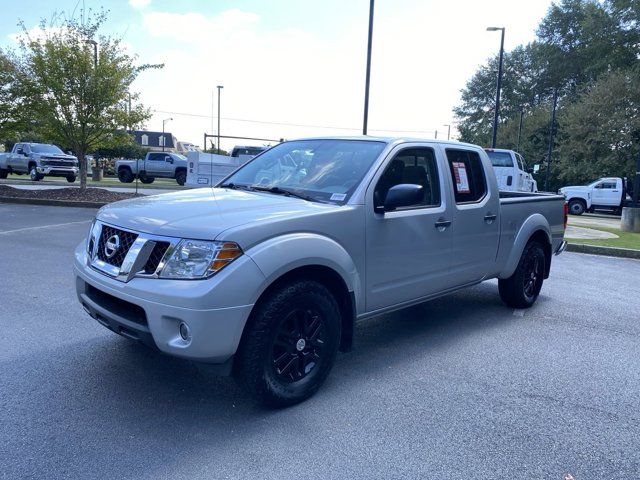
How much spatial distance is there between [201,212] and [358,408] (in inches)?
65.7

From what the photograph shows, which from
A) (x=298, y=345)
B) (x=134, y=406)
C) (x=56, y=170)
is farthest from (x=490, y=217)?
(x=56, y=170)

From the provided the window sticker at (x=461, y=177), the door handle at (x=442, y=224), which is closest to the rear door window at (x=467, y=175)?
the window sticker at (x=461, y=177)

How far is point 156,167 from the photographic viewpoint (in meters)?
28.9

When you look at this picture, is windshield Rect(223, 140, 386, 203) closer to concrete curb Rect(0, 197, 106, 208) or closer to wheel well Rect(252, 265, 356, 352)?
wheel well Rect(252, 265, 356, 352)

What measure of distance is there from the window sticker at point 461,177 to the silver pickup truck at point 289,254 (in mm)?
19

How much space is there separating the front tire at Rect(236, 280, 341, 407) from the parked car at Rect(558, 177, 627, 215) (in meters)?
24.1

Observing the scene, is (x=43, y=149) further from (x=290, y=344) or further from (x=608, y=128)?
(x=608, y=128)

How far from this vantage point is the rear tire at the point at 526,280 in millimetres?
5832

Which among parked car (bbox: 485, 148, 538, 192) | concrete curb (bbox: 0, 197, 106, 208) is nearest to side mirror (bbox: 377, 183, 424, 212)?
concrete curb (bbox: 0, 197, 106, 208)

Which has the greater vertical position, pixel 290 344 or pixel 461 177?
pixel 461 177

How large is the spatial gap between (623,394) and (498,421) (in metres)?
1.18

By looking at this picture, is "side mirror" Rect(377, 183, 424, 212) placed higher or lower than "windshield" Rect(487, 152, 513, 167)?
lower

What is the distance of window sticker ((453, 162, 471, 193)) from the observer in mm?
4840

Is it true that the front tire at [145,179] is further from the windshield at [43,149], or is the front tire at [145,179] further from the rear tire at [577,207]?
the rear tire at [577,207]
